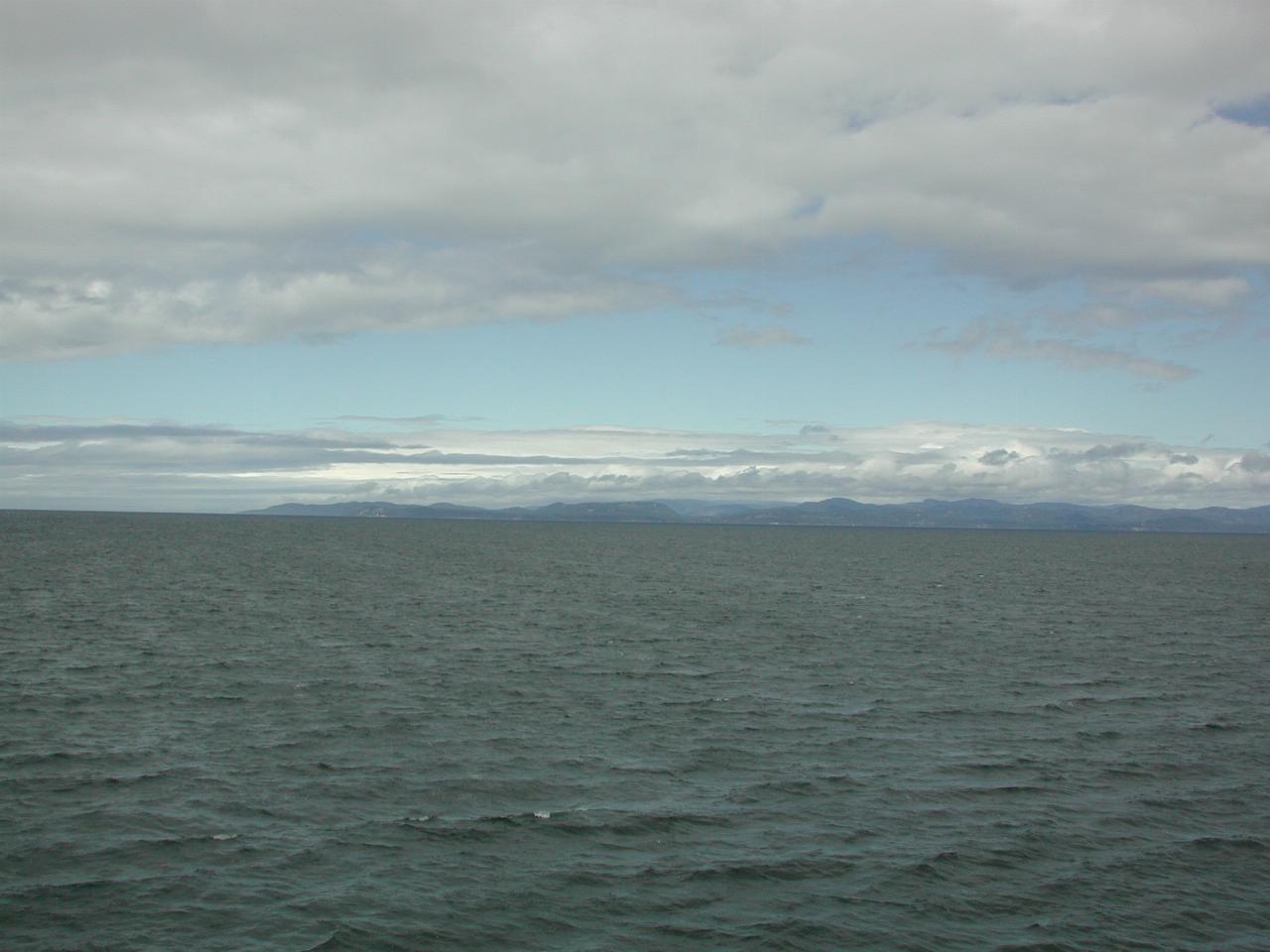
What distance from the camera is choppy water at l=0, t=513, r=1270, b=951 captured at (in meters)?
20.8

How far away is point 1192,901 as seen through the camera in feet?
72.0

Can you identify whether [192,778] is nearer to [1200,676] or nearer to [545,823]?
[545,823]

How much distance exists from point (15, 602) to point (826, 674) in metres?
53.9

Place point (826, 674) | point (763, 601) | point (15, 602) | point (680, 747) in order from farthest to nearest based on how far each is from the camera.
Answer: point (763, 601), point (15, 602), point (826, 674), point (680, 747)

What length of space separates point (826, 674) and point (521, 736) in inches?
707

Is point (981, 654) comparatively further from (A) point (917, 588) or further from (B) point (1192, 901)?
(A) point (917, 588)

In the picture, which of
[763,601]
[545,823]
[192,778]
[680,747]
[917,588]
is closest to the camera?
[545,823]

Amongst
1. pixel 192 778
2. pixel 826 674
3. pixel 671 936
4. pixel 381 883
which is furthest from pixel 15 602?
pixel 671 936

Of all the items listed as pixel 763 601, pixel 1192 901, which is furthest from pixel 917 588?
pixel 1192 901

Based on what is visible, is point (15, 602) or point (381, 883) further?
point (15, 602)

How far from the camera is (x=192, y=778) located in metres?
28.4

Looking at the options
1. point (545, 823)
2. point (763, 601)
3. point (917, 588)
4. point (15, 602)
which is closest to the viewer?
point (545, 823)

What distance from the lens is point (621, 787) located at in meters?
28.6

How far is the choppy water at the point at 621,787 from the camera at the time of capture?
818 inches
